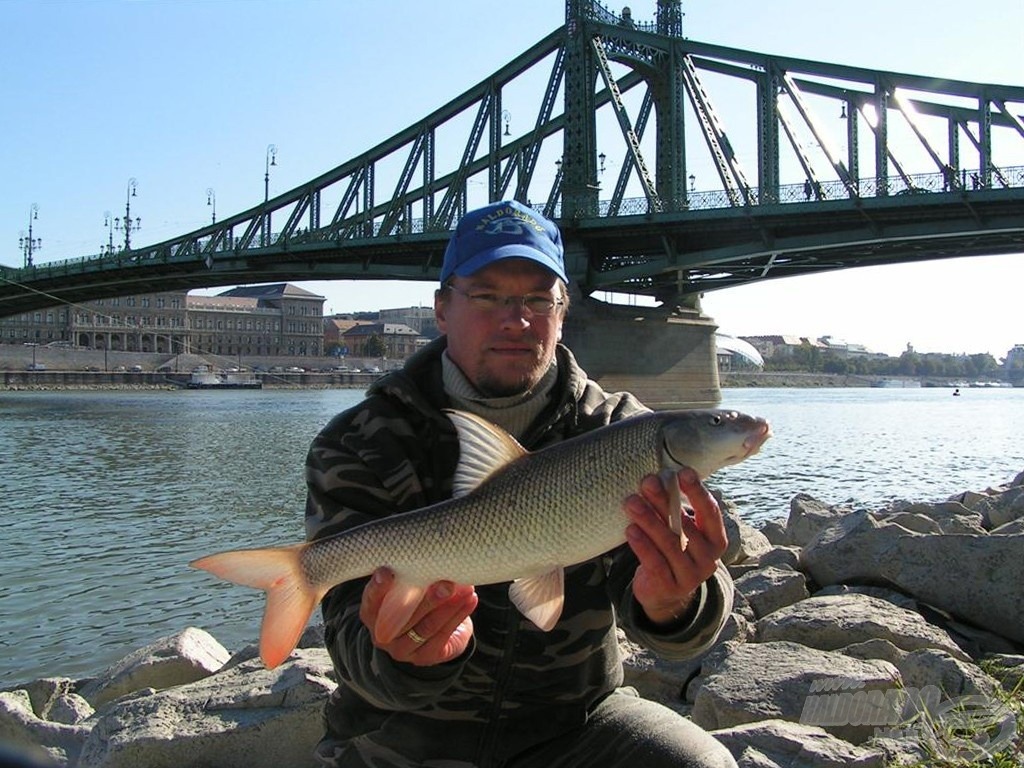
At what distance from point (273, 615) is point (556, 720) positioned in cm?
85

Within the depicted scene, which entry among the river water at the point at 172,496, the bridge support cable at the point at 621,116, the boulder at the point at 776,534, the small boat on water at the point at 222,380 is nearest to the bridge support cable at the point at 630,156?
the bridge support cable at the point at 621,116

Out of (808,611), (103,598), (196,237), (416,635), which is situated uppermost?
(196,237)

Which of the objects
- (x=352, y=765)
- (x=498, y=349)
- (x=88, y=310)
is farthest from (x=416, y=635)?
(x=88, y=310)

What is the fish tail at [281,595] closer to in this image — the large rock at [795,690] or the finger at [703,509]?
the finger at [703,509]

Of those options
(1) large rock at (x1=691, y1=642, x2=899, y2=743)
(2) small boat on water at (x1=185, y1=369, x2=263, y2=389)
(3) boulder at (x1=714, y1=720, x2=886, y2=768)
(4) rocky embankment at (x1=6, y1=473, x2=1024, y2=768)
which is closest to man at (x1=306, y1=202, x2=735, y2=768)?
(3) boulder at (x1=714, y1=720, x2=886, y2=768)

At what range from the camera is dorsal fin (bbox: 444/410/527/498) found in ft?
7.66

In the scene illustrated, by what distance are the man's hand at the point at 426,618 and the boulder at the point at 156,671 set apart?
12.5ft

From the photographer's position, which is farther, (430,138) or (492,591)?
(430,138)

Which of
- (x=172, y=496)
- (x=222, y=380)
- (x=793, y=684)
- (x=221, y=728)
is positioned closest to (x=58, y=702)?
(x=221, y=728)

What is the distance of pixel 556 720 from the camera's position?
104 inches

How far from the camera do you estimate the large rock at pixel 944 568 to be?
17.4 ft

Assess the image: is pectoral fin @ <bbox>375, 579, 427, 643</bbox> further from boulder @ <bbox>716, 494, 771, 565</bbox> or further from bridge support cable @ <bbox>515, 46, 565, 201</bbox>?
bridge support cable @ <bbox>515, 46, 565, 201</bbox>

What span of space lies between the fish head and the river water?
3810 millimetres

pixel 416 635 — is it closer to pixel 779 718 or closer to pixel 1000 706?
pixel 779 718
